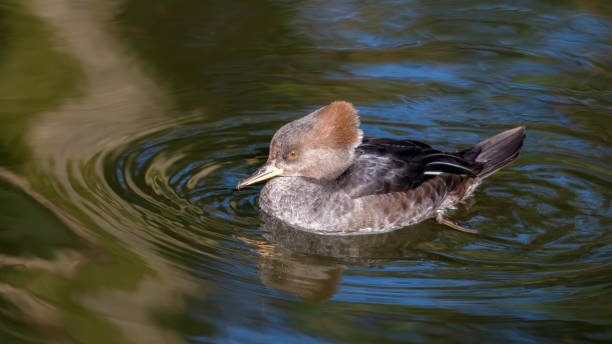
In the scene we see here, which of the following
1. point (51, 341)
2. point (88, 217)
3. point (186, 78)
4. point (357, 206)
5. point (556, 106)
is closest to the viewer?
point (51, 341)

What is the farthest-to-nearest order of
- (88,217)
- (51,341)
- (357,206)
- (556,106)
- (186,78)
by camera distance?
(186,78) < (556,106) < (357,206) < (88,217) < (51,341)

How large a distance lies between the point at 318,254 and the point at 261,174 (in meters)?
0.96

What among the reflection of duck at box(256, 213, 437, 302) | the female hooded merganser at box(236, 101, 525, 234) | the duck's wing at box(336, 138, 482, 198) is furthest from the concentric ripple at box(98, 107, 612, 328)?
the duck's wing at box(336, 138, 482, 198)

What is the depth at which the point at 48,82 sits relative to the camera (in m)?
9.09

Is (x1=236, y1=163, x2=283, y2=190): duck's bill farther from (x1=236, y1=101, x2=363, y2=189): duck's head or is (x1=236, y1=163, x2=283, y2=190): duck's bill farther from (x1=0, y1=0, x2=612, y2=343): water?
(x1=0, y1=0, x2=612, y2=343): water

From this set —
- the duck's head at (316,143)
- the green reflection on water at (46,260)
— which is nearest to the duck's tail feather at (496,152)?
the duck's head at (316,143)

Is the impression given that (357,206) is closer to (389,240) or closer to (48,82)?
(389,240)

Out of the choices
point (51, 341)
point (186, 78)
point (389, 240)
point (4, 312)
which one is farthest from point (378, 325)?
point (186, 78)

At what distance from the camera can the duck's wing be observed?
691 centimetres

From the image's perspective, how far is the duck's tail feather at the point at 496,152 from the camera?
291 inches

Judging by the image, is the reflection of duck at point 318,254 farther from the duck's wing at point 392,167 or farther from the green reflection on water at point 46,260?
the green reflection on water at point 46,260

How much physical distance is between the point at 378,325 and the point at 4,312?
99.5 inches

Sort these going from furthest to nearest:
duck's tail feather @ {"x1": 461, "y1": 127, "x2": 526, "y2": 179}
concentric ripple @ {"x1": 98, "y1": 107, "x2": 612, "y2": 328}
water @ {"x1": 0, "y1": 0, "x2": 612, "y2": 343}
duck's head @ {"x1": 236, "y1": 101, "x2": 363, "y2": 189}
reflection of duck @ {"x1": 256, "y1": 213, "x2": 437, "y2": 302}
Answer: duck's tail feather @ {"x1": 461, "y1": 127, "x2": 526, "y2": 179} → duck's head @ {"x1": 236, "y1": 101, "x2": 363, "y2": 189} → reflection of duck @ {"x1": 256, "y1": 213, "x2": 437, "y2": 302} → concentric ripple @ {"x1": 98, "y1": 107, "x2": 612, "y2": 328} → water @ {"x1": 0, "y1": 0, "x2": 612, "y2": 343}

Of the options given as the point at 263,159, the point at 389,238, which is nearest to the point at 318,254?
the point at 389,238
